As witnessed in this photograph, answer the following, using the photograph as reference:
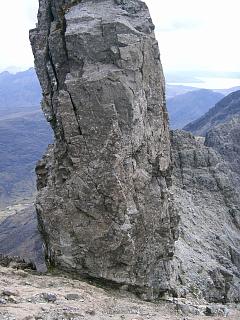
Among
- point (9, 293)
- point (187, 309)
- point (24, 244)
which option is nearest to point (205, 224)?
point (187, 309)

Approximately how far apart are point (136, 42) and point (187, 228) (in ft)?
75.8

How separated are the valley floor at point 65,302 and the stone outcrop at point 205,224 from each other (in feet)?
21.2

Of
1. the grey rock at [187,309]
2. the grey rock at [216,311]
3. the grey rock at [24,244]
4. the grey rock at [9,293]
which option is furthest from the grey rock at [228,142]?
the grey rock at [9,293]

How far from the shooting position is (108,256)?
35.3 meters

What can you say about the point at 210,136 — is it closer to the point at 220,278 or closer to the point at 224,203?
the point at 224,203

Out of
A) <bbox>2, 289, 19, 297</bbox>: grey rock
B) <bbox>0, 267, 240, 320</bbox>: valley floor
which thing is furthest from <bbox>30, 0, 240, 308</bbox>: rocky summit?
<bbox>2, 289, 19, 297</bbox>: grey rock

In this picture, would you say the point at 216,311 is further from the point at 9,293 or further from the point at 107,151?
the point at 9,293

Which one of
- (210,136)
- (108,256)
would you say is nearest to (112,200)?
(108,256)

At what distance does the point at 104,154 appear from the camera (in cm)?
3456

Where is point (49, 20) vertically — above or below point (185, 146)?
above

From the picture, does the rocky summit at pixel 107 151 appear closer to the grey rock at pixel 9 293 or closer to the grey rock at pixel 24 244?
the grey rock at pixel 9 293

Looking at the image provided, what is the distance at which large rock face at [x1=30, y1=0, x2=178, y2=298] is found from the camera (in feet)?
113

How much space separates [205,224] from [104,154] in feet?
81.5

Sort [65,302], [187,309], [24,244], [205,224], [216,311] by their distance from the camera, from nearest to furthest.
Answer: [65,302] < [187,309] < [216,311] < [205,224] < [24,244]
